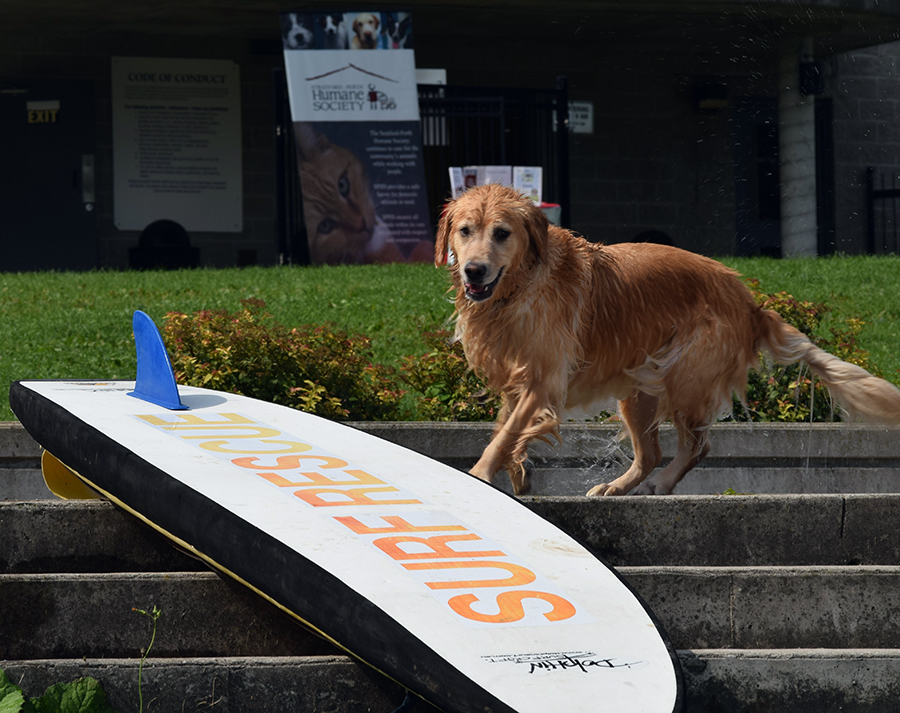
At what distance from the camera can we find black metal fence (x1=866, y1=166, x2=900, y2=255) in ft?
53.4

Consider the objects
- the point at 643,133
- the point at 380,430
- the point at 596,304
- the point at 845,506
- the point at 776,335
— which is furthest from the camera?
the point at 643,133

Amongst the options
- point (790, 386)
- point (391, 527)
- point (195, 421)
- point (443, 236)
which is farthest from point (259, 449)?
point (790, 386)

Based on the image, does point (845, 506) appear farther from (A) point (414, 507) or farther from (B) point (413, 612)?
(B) point (413, 612)

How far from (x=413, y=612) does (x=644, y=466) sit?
7.96 ft

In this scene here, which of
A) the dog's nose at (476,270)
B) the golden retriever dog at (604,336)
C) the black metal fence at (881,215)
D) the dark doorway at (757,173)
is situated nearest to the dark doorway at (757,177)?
the dark doorway at (757,173)

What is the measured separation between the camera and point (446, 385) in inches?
246

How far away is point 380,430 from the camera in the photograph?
17.7 ft

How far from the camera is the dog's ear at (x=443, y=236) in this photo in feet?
14.9

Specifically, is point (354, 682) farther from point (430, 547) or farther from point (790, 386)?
point (790, 386)

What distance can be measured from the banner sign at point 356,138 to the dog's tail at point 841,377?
7.14 metres

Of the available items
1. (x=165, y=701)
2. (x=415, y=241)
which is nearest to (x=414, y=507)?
(x=165, y=701)

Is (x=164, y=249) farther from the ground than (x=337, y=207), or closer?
closer

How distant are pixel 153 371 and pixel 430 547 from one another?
199 cm

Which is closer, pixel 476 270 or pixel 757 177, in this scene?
pixel 476 270
